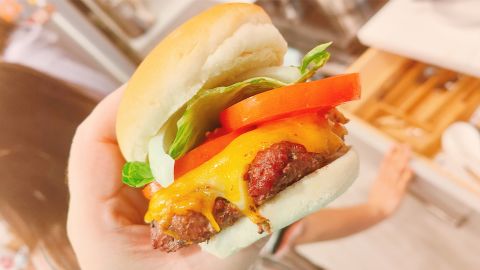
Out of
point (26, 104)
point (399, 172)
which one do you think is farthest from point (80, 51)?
point (399, 172)

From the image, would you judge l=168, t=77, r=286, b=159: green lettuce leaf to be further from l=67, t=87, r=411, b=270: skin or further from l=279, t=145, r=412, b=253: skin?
l=279, t=145, r=412, b=253: skin

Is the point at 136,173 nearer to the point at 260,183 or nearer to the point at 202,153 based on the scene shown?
the point at 202,153

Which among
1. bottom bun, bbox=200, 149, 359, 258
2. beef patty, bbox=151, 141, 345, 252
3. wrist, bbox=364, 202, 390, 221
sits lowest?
wrist, bbox=364, 202, 390, 221

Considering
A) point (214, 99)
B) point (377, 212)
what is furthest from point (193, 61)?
point (377, 212)

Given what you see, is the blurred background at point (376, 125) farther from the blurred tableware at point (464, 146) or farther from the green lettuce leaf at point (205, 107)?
the green lettuce leaf at point (205, 107)

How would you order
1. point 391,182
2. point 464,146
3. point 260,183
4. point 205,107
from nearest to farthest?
point 260,183 → point 205,107 → point 464,146 → point 391,182

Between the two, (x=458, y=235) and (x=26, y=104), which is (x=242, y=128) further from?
(x=458, y=235)

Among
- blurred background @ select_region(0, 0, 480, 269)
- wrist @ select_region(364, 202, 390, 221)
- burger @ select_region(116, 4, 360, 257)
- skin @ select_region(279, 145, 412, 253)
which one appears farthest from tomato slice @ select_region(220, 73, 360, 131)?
wrist @ select_region(364, 202, 390, 221)
